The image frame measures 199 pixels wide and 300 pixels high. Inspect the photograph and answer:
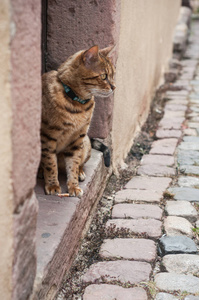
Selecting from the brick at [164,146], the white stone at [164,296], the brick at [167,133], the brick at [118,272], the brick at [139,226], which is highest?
the white stone at [164,296]

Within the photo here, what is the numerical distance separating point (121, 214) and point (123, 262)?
706 millimetres

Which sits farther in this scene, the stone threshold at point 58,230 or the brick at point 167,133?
the brick at point 167,133

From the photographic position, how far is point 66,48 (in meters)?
3.74

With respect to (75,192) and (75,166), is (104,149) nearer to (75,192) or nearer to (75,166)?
(75,166)

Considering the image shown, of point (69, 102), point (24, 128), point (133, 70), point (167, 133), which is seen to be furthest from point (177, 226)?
point (167, 133)

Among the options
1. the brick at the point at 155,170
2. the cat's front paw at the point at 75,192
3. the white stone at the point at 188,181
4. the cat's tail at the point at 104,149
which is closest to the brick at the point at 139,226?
the cat's front paw at the point at 75,192

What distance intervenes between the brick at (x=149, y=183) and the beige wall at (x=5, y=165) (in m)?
2.32

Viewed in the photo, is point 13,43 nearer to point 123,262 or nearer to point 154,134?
point 123,262

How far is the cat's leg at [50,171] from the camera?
317 cm

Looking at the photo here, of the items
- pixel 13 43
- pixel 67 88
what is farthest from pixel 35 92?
pixel 67 88

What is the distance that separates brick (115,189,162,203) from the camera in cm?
383

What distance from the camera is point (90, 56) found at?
120 inches

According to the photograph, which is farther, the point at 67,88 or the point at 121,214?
the point at 121,214

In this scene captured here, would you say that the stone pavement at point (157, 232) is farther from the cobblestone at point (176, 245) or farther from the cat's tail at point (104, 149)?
the cat's tail at point (104, 149)
